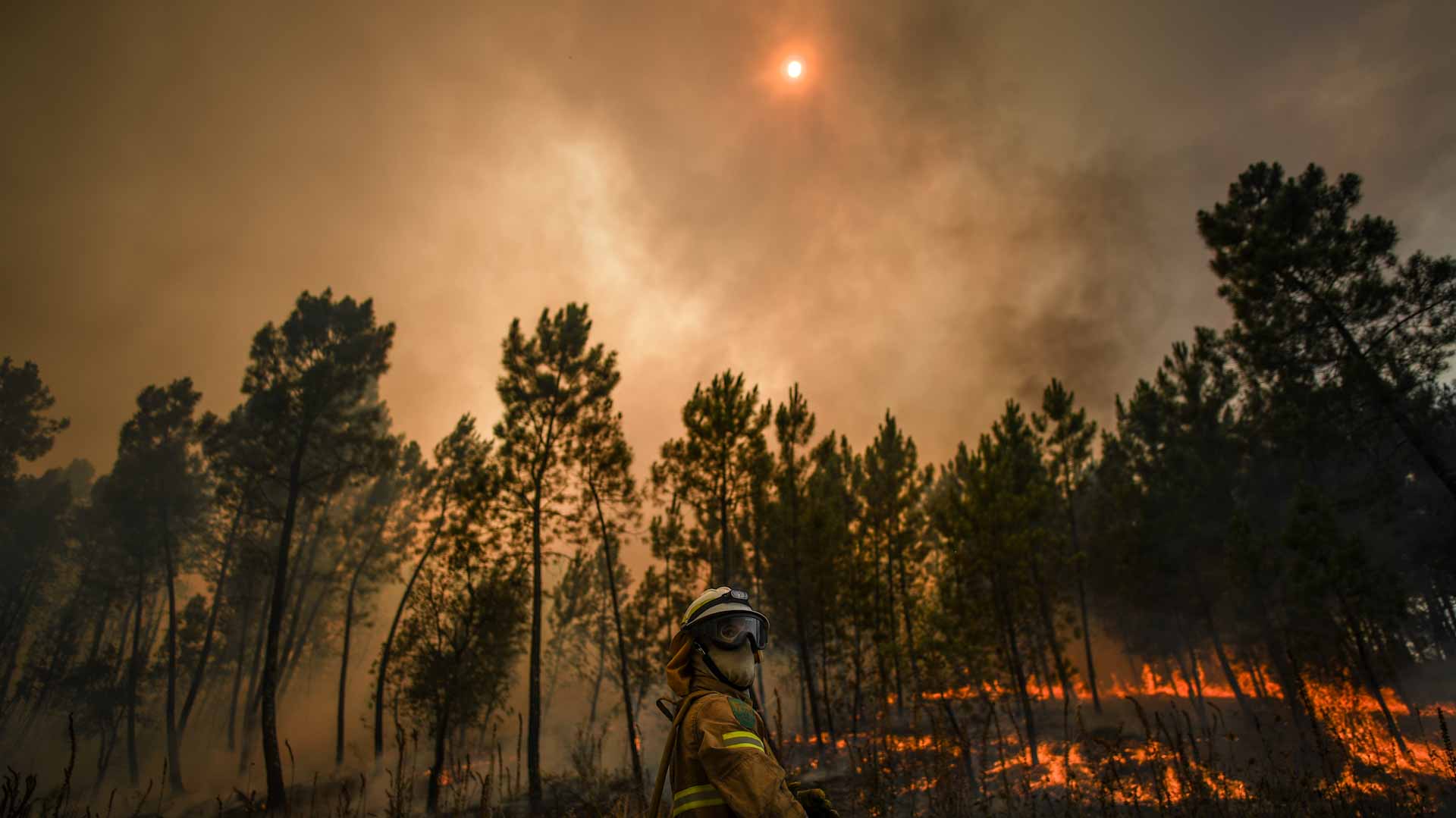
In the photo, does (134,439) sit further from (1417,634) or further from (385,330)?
(1417,634)

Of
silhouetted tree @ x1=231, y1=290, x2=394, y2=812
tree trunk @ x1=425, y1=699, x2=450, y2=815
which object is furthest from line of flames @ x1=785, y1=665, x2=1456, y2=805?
silhouetted tree @ x1=231, y1=290, x2=394, y2=812

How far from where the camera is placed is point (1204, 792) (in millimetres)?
8164

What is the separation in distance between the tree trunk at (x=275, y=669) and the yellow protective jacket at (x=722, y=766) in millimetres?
17633

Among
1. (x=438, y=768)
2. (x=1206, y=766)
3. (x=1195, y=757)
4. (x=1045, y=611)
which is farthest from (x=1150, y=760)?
(x=438, y=768)

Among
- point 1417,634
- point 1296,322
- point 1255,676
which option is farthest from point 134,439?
point 1417,634

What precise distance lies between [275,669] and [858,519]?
23.4 meters

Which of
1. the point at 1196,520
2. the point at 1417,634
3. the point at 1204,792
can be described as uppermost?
the point at 1196,520

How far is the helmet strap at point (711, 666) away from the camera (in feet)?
12.0

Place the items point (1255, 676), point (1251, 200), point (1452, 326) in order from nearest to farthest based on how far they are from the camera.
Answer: point (1452, 326) < point (1251, 200) < point (1255, 676)

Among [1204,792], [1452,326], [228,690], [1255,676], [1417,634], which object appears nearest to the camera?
[1204,792]

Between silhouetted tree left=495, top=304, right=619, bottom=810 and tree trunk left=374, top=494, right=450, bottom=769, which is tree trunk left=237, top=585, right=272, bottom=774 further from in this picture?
silhouetted tree left=495, top=304, right=619, bottom=810

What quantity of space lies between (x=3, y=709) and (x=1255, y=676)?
6204 cm

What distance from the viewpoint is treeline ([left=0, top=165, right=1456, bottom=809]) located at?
16.3 m

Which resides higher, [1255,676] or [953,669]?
[953,669]
